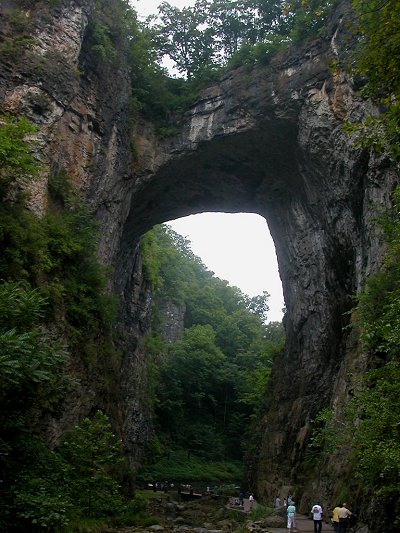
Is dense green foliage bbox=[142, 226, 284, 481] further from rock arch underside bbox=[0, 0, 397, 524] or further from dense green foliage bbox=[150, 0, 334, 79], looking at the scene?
dense green foliage bbox=[150, 0, 334, 79]

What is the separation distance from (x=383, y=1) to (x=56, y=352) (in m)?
7.12

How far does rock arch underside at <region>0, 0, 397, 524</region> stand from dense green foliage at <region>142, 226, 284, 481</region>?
6.26 meters

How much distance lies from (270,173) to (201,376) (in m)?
17.5

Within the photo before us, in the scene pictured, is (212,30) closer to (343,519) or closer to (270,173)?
(270,173)

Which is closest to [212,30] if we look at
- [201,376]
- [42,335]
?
[42,335]

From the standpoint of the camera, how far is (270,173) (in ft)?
69.5

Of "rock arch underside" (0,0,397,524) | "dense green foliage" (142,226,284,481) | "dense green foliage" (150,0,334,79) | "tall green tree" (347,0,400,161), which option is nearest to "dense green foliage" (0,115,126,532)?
"rock arch underside" (0,0,397,524)

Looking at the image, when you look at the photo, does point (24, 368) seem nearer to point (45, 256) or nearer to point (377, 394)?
point (45, 256)

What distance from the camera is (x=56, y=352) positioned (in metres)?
8.73

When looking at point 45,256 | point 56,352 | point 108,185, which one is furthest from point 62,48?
point 56,352

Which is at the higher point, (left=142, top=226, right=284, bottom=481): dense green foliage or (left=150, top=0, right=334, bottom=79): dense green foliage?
(left=150, top=0, right=334, bottom=79): dense green foliage

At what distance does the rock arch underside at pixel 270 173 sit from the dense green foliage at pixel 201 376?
6.26m

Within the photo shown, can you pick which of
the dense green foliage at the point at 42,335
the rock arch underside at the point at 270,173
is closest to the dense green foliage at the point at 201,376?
the rock arch underside at the point at 270,173

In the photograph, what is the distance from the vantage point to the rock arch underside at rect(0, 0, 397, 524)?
598 inches
